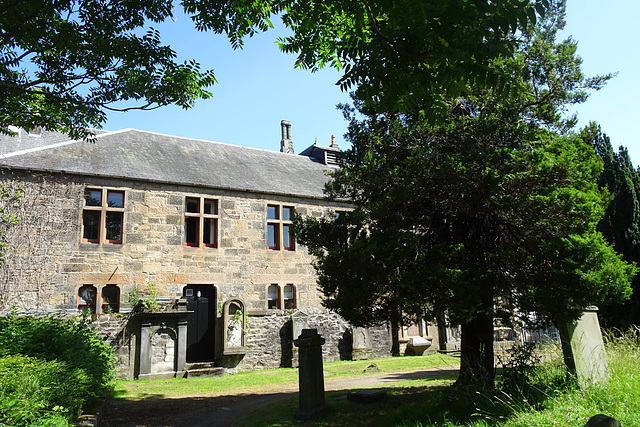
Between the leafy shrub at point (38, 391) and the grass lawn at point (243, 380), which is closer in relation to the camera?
the leafy shrub at point (38, 391)

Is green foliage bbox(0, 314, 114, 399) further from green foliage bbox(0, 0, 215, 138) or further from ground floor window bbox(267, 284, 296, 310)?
ground floor window bbox(267, 284, 296, 310)

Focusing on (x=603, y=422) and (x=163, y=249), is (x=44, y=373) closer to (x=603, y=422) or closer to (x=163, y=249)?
(x=603, y=422)

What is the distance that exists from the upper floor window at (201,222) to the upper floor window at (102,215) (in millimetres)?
2197

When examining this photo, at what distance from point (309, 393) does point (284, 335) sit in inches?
322

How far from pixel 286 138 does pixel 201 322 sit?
1489 cm

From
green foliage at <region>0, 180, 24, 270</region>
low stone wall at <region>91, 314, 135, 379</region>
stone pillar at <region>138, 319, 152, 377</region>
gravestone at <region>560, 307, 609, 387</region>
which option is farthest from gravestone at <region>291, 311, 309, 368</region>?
gravestone at <region>560, 307, 609, 387</region>

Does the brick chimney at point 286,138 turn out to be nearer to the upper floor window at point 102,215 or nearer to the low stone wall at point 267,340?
the low stone wall at point 267,340

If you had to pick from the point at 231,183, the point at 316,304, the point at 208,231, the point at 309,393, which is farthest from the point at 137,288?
the point at 309,393

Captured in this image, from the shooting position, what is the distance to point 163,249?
14969mm

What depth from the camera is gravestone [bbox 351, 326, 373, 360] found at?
16.2 metres

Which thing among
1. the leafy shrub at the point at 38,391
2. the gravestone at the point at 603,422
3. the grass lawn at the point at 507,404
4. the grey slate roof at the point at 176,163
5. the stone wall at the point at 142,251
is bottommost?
the grass lawn at the point at 507,404

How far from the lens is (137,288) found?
14.2 meters

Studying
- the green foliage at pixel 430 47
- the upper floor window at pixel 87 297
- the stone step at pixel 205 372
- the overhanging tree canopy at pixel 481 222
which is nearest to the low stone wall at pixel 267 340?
the stone step at pixel 205 372

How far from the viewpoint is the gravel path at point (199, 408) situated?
733 cm
